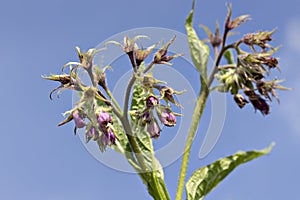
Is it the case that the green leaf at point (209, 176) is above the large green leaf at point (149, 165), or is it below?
below

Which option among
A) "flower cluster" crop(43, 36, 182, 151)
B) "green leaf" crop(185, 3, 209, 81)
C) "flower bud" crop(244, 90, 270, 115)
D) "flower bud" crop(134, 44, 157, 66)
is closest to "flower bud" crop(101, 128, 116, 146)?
"flower cluster" crop(43, 36, 182, 151)

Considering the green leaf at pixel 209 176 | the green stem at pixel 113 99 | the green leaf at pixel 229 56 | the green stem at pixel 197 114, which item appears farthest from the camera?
the green leaf at pixel 229 56

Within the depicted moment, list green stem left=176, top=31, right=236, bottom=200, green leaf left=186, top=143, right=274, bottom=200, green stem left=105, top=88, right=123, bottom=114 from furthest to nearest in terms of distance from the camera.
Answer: green stem left=105, top=88, right=123, bottom=114, green stem left=176, top=31, right=236, bottom=200, green leaf left=186, top=143, right=274, bottom=200

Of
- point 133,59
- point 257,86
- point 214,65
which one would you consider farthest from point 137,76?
point 257,86

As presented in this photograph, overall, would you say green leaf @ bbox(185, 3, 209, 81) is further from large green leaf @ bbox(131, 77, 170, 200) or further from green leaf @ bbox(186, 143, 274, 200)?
green leaf @ bbox(186, 143, 274, 200)

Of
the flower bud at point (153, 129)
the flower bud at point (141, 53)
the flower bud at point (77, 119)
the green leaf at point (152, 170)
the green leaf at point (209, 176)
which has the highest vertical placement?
the flower bud at point (141, 53)

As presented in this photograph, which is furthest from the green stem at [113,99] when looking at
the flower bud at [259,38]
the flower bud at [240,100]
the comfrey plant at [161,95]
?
the flower bud at [259,38]

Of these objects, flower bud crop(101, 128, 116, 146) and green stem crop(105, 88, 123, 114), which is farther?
green stem crop(105, 88, 123, 114)

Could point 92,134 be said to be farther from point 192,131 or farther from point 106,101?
point 192,131

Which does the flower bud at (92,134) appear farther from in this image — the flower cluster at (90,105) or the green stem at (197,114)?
the green stem at (197,114)
